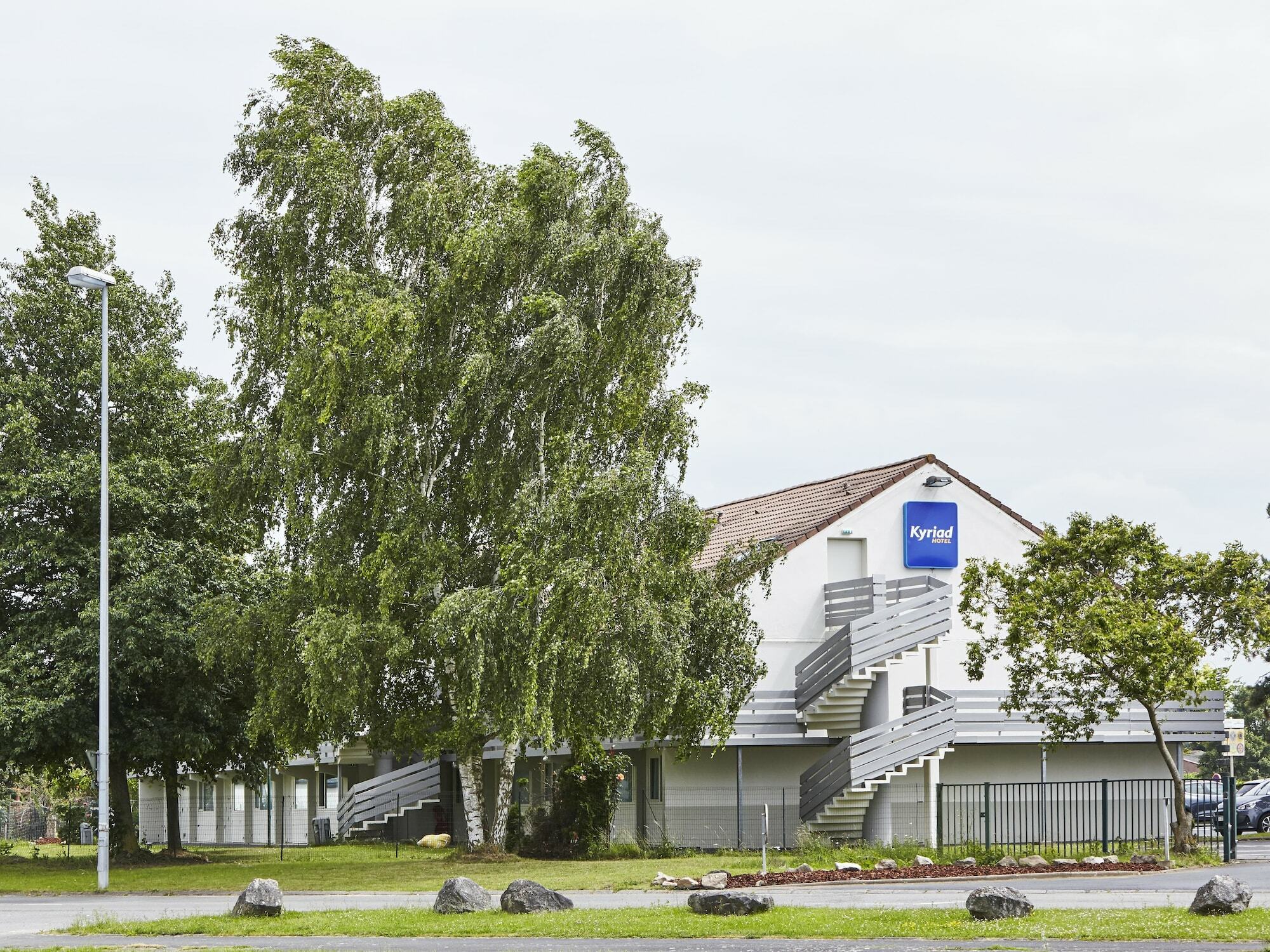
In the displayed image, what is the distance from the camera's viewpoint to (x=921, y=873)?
2675 cm

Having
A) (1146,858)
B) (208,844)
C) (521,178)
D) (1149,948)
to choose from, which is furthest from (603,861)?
(208,844)

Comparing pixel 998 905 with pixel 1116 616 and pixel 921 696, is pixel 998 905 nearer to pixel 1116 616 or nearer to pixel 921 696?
pixel 1116 616

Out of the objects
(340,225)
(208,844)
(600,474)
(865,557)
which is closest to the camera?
(600,474)

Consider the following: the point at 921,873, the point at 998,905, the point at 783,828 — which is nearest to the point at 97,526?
the point at 783,828

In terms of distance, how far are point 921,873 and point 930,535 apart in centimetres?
1557

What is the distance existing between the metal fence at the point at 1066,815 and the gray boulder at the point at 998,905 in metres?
14.5

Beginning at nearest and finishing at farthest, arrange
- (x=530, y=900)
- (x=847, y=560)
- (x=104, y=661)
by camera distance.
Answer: (x=530, y=900) < (x=104, y=661) < (x=847, y=560)

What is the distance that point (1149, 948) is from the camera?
14758mm

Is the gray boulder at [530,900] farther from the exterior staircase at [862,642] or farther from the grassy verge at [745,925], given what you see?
the exterior staircase at [862,642]

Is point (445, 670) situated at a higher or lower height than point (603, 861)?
higher

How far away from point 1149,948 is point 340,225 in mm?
23050

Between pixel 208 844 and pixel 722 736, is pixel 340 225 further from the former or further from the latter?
pixel 208 844

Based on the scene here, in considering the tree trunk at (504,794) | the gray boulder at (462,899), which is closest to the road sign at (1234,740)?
the tree trunk at (504,794)

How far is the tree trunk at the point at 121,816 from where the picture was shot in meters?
39.0
